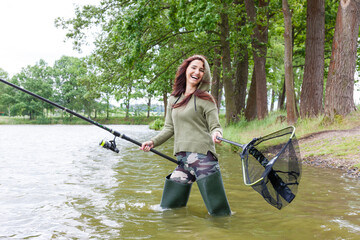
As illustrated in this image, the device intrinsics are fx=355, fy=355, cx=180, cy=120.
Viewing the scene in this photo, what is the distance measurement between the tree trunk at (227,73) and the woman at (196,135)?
41.0 feet

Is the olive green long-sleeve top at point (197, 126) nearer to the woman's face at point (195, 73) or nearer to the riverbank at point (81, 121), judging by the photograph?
the woman's face at point (195, 73)

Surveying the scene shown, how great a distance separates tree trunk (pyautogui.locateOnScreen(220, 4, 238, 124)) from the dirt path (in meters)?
7.08

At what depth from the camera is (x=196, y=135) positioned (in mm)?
4148

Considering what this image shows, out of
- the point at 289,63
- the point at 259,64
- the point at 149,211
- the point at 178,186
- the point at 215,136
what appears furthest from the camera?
the point at 259,64

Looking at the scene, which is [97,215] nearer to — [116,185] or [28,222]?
[28,222]

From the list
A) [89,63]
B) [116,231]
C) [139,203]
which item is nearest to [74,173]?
[139,203]

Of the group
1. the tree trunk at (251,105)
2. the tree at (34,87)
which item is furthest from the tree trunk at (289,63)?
the tree at (34,87)

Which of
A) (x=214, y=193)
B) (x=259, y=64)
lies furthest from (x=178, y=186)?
(x=259, y=64)

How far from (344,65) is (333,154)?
375cm

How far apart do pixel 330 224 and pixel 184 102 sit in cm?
224

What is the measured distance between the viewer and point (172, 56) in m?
18.8

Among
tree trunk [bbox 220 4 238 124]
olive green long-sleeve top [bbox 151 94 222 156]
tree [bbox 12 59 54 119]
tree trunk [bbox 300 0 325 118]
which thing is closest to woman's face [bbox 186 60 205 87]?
olive green long-sleeve top [bbox 151 94 222 156]

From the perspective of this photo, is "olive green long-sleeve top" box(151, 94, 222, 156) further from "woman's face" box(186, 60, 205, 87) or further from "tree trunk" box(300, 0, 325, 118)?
"tree trunk" box(300, 0, 325, 118)

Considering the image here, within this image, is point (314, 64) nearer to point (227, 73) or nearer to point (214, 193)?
point (227, 73)
